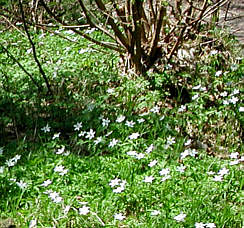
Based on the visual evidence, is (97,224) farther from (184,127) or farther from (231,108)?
(231,108)

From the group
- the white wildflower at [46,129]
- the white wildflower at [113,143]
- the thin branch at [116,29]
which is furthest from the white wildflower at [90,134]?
the thin branch at [116,29]

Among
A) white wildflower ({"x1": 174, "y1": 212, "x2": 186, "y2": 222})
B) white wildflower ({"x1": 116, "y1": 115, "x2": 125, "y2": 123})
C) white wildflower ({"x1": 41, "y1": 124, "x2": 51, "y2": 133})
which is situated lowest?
white wildflower ({"x1": 174, "y1": 212, "x2": 186, "y2": 222})

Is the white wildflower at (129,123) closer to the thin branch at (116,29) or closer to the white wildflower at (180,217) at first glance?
the thin branch at (116,29)

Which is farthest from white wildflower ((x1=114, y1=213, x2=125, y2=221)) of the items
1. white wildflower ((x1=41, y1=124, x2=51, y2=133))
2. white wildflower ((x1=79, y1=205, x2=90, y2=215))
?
white wildflower ((x1=41, y1=124, x2=51, y2=133))

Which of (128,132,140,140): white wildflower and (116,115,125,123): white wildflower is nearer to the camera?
(128,132,140,140): white wildflower

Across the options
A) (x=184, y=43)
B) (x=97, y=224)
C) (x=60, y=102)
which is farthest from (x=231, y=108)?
(x=97, y=224)

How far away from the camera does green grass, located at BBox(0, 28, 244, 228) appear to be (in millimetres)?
3270

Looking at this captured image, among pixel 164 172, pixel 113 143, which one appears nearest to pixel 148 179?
pixel 164 172

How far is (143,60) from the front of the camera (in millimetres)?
5020

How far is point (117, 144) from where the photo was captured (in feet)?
13.0

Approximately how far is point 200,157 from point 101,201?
2.88ft

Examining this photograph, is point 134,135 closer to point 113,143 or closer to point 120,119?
point 113,143

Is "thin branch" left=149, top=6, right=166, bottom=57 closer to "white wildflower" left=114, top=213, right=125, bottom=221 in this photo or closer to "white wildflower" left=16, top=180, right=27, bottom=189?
"white wildflower" left=16, top=180, right=27, bottom=189

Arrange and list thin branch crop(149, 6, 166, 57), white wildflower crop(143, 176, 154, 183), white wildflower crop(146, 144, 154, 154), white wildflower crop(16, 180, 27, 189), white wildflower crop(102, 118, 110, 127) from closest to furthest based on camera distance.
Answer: white wildflower crop(143, 176, 154, 183) → white wildflower crop(16, 180, 27, 189) → white wildflower crop(146, 144, 154, 154) → white wildflower crop(102, 118, 110, 127) → thin branch crop(149, 6, 166, 57)
